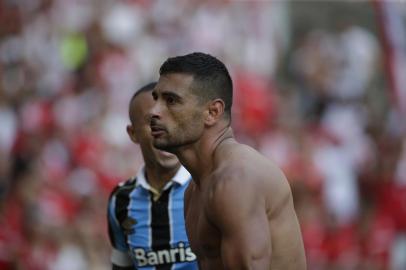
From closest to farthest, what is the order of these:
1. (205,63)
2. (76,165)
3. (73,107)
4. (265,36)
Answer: (205,63) < (76,165) < (73,107) < (265,36)

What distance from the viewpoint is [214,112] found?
5402mm

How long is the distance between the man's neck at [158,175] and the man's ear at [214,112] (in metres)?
1.39

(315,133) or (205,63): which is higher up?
(205,63)

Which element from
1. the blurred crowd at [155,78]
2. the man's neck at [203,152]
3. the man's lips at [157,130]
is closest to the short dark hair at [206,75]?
the man's neck at [203,152]

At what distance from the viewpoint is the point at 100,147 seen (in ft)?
40.8

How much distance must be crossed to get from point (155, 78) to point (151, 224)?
7365 millimetres

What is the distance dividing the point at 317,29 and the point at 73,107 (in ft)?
15.2

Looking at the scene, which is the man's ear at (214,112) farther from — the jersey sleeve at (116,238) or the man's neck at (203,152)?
the jersey sleeve at (116,238)

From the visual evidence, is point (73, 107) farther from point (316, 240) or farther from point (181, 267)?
point (181, 267)

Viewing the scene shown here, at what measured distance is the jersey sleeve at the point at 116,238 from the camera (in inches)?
276

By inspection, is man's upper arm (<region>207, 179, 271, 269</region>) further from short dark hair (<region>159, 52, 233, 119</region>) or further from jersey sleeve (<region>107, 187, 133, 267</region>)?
jersey sleeve (<region>107, 187, 133, 267</region>)

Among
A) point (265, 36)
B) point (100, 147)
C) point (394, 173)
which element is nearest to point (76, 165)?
point (100, 147)

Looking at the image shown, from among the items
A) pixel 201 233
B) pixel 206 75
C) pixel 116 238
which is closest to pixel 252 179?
pixel 201 233

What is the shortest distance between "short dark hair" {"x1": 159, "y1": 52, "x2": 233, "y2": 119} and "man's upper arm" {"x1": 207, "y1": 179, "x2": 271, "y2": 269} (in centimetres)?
55
